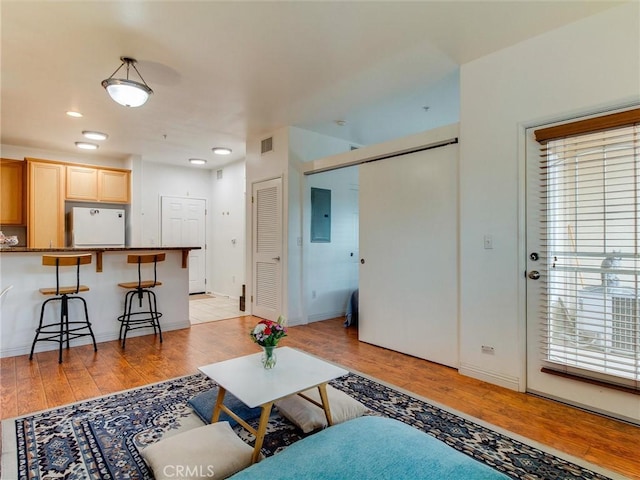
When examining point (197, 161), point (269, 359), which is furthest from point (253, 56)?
point (197, 161)

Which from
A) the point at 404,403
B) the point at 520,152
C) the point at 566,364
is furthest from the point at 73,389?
the point at 520,152

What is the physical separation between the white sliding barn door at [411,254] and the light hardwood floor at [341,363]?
0.25 m

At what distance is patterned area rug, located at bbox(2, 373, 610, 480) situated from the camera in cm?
175

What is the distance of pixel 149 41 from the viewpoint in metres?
2.66

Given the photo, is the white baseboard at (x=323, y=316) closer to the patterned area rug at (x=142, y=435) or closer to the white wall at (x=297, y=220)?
the white wall at (x=297, y=220)

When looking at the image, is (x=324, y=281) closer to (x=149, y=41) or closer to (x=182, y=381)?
(x=182, y=381)

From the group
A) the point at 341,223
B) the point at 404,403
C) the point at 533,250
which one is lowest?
the point at 404,403

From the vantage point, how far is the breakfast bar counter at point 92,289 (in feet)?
11.5

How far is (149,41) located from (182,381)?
2.76m

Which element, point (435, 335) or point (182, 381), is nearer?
point (182, 381)

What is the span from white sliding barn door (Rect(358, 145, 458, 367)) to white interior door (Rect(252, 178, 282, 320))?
135cm

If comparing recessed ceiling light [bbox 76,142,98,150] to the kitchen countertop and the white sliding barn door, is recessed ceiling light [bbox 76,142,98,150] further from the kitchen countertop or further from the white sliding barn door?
the white sliding barn door

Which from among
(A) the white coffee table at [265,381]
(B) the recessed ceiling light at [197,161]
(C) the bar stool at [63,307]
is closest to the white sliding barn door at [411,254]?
(A) the white coffee table at [265,381]

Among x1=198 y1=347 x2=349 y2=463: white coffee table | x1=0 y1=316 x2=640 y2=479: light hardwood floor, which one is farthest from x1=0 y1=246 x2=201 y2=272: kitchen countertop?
x1=198 y1=347 x2=349 y2=463: white coffee table
